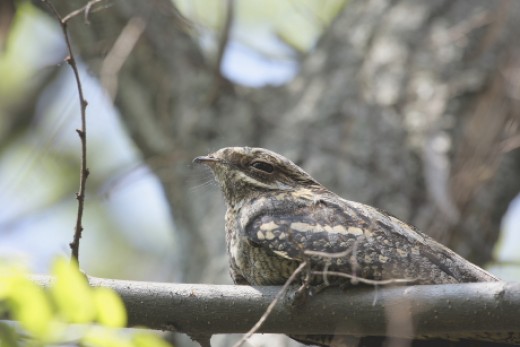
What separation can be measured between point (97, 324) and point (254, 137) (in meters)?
3.74

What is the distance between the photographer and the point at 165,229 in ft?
31.9

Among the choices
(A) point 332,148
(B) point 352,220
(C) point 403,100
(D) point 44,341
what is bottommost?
(D) point 44,341

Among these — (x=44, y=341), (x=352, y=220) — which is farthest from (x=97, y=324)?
(x=352, y=220)

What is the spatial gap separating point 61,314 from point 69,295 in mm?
56

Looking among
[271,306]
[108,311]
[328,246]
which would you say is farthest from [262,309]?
[108,311]

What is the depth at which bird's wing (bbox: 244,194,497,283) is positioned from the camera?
3.08 m

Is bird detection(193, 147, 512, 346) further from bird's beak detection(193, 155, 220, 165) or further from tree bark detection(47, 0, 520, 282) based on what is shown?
tree bark detection(47, 0, 520, 282)

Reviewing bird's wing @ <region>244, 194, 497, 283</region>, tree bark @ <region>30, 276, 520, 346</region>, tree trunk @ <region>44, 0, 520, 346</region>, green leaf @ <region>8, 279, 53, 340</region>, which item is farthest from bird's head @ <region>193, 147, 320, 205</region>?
green leaf @ <region>8, 279, 53, 340</region>

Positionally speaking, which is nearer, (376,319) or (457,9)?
(376,319)

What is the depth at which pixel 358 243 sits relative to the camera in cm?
315

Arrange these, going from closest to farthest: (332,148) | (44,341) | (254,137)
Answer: (44,341), (332,148), (254,137)

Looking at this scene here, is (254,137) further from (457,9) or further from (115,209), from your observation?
(115,209)

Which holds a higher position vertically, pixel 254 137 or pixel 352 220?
pixel 254 137

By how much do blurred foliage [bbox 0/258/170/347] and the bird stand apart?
101cm
